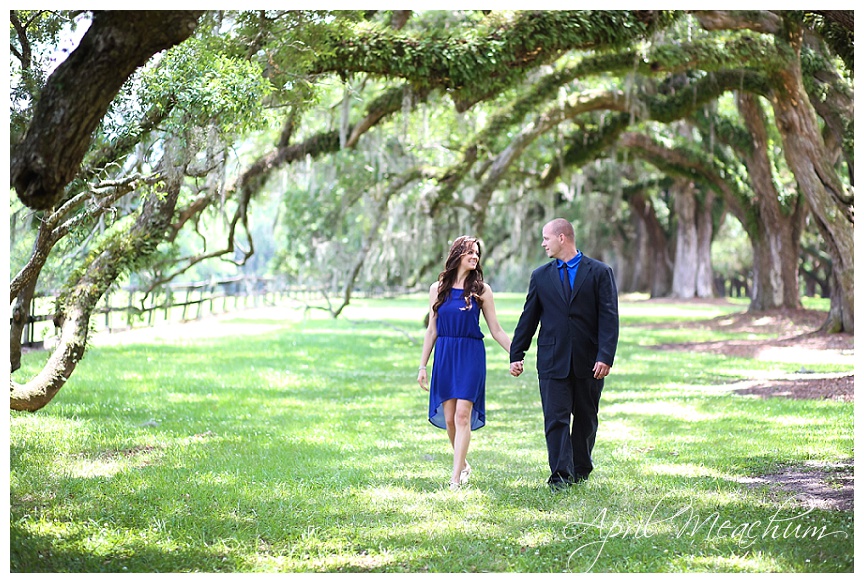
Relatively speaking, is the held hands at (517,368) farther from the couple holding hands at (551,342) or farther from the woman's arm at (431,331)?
the woman's arm at (431,331)

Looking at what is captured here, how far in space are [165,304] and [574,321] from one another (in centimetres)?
1103

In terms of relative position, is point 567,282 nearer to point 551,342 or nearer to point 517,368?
point 551,342

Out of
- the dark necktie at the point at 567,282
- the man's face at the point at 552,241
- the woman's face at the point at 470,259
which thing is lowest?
the dark necktie at the point at 567,282

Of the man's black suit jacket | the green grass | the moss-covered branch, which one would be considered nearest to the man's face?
the man's black suit jacket

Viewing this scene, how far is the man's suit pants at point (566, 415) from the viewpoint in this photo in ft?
21.2

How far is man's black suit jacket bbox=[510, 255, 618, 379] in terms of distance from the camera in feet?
21.2

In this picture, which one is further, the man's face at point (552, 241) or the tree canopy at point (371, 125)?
the tree canopy at point (371, 125)

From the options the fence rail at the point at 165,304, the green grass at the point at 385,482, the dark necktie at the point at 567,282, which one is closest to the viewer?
the green grass at the point at 385,482

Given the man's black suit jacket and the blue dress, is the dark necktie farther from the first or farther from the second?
the blue dress

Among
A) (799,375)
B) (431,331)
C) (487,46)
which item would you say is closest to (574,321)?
(431,331)
